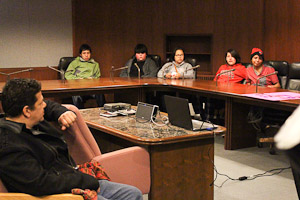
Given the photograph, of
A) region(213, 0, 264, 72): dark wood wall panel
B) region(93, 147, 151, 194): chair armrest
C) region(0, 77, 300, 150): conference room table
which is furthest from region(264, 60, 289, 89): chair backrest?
region(93, 147, 151, 194): chair armrest

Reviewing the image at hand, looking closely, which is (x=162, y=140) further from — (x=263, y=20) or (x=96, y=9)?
(x=96, y=9)

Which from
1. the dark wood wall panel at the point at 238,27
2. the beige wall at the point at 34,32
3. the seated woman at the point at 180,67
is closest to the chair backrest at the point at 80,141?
the seated woman at the point at 180,67

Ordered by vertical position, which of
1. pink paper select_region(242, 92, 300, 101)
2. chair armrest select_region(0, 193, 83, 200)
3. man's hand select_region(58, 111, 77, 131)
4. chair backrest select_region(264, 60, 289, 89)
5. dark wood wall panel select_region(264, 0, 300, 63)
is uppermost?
dark wood wall panel select_region(264, 0, 300, 63)

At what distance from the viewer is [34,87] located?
202 cm

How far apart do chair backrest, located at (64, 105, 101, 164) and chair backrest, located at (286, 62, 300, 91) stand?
3.35 metres

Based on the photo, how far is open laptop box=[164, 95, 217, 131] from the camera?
274cm

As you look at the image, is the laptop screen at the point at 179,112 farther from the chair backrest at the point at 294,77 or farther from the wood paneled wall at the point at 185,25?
the wood paneled wall at the point at 185,25

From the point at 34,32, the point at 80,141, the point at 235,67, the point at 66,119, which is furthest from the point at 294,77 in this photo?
the point at 34,32

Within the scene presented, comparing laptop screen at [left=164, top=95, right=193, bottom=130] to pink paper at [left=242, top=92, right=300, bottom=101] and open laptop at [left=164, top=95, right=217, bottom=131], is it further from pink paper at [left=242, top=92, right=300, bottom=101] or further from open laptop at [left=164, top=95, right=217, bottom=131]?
pink paper at [left=242, top=92, right=300, bottom=101]

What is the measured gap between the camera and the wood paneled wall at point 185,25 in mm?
6465

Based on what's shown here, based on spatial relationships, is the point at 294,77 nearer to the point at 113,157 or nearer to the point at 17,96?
the point at 113,157

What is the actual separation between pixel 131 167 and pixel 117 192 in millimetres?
338

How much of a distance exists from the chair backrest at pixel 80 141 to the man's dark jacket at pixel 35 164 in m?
0.29

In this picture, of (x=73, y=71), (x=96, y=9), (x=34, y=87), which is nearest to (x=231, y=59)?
(x=73, y=71)
